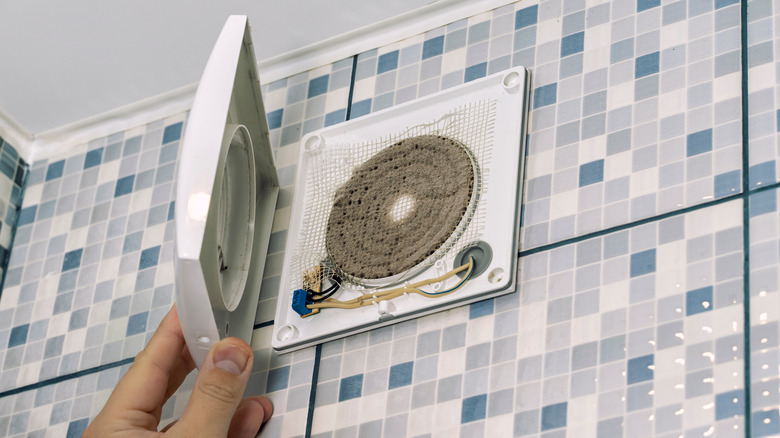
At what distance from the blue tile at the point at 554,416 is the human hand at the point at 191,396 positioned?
276 millimetres

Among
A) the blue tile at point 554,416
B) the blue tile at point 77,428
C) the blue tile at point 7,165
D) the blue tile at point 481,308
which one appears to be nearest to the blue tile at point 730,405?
the blue tile at point 554,416

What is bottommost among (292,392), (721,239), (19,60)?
(292,392)

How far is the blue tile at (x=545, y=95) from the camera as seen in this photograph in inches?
45.2

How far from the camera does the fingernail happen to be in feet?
3.22

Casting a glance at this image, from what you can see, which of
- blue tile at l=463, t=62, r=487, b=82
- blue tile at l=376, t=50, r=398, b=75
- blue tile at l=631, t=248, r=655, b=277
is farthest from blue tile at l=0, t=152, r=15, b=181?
blue tile at l=631, t=248, r=655, b=277

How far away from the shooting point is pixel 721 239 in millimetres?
951

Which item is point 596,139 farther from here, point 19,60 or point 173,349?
point 19,60

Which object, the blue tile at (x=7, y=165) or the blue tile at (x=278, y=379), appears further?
the blue tile at (x=7, y=165)

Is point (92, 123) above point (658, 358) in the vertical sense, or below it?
below

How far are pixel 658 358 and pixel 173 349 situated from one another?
0.48 m

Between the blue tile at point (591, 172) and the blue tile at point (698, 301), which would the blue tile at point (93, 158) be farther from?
the blue tile at point (698, 301)

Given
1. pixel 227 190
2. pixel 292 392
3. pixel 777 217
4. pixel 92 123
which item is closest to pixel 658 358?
pixel 777 217

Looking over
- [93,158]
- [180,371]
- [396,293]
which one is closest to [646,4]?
[396,293]

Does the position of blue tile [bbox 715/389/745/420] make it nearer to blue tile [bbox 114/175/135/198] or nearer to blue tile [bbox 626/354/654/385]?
blue tile [bbox 626/354/654/385]
